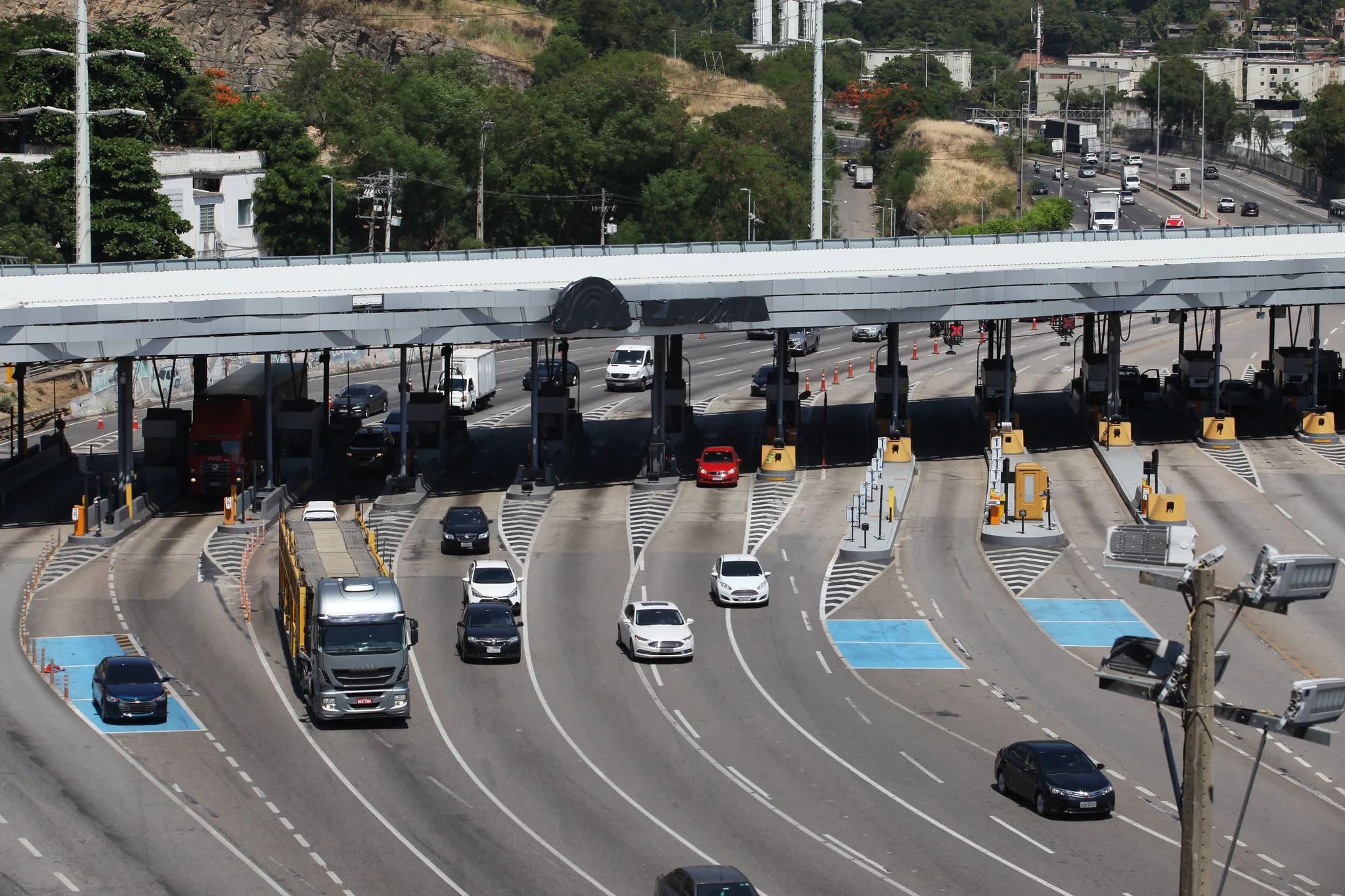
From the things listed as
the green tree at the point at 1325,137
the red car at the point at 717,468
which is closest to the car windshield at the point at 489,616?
the red car at the point at 717,468

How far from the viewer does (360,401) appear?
87.0 m

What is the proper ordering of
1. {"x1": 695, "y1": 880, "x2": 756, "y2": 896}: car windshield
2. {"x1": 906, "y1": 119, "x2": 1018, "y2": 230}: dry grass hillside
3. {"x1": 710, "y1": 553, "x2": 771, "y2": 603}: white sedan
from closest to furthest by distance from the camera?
{"x1": 695, "y1": 880, "x2": 756, "y2": 896}: car windshield → {"x1": 710, "y1": 553, "x2": 771, "y2": 603}: white sedan → {"x1": 906, "y1": 119, "x2": 1018, "y2": 230}: dry grass hillside

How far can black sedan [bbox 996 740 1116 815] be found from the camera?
3734 cm

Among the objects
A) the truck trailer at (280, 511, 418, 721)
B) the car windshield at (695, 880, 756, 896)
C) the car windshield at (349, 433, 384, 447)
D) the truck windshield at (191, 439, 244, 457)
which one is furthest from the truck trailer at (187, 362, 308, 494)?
the car windshield at (695, 880, 756, 896)

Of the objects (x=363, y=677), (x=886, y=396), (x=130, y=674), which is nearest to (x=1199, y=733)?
(x=363, y=677)

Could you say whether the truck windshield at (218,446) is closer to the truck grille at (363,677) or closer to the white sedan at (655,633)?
the white sedan at (655,633)

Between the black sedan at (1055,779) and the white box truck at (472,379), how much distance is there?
49.8 metres

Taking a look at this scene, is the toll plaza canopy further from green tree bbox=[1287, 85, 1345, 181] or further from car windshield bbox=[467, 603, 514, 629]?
green tree bbox=[1287, 85, 1345, 181]

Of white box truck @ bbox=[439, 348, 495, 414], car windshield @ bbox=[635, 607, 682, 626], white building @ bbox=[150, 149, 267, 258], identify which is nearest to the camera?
car windshield @ bbox=[635, 607, 682, 626]

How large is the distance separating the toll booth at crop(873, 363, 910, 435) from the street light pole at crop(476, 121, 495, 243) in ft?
131

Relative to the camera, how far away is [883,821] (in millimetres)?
37469

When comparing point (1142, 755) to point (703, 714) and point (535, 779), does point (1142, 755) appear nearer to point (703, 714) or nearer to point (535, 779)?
point (703, 714)

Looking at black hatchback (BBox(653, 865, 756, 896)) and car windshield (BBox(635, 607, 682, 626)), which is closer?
black hatchback (BBox(653, 865, 756, 896))

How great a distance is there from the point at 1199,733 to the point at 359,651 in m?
25.9
